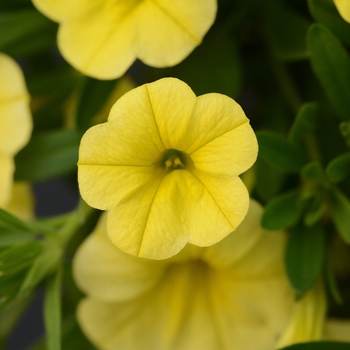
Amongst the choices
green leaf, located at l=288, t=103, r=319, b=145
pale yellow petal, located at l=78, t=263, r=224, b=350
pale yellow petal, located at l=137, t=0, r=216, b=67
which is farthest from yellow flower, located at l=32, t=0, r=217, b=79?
pale yellow petal, located at l=78, t=263, r=224, b=350

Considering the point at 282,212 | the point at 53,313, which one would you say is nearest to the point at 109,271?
the point at 53,313

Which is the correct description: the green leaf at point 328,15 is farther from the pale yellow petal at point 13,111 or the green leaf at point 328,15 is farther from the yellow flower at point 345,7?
the pale yellow petal at point 13,111

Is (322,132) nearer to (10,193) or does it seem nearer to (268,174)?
(268,174)

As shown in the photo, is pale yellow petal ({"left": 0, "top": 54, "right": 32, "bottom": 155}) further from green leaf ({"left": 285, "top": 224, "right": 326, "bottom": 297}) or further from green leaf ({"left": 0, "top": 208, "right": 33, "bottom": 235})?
green leaf ({"left": 285, "top": 224, "right": 326, "bottom": 297})

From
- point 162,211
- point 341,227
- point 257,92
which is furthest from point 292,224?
point 257,92

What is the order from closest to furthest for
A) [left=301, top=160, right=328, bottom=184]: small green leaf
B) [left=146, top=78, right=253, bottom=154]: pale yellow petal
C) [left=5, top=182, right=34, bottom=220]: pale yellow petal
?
[left=146, top=78, right=253, bottom=154]: pale yellow petal
[left=301, top=160, right=328, bottom=184]: small green leaf
[left=5, top=182, right=34, bottom=220]: pale yellow petal

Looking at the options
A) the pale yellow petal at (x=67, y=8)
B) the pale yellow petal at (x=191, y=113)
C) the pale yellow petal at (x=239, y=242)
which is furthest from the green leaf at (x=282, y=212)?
the pale yellow petal at (x=67, y=8)
